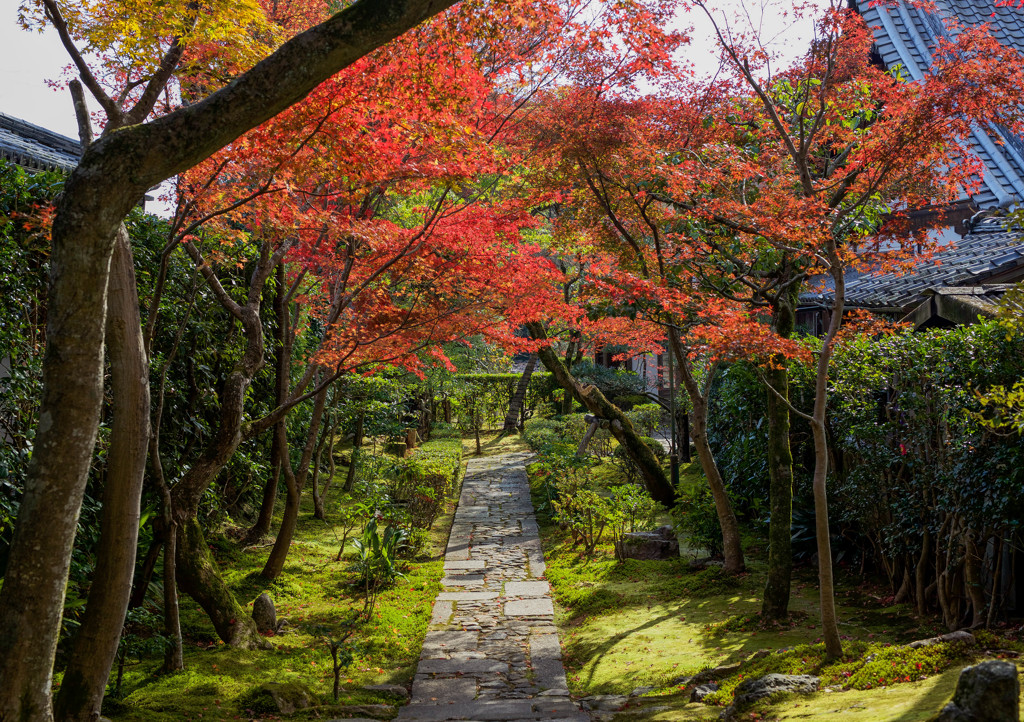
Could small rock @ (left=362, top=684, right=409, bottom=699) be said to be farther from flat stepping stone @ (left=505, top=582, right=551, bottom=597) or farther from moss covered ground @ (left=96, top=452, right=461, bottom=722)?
flat stepping stone @ (left=505, top=582, right=551, bottom=597)

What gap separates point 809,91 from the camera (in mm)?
7109

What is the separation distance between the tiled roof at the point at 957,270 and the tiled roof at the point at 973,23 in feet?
2.03

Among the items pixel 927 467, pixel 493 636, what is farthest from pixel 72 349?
pixel 927 467

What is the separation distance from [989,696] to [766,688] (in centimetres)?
163

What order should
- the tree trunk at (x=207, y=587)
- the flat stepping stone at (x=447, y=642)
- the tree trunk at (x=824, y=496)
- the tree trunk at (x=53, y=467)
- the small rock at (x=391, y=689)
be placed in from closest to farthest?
the tree trunk at (x=53, y=467)
the tree trunk at (x=824, y=496)
the small rock at (x=391, y=689)
the tree trunk at (x=207, y=587)
the flat stepping stone at (x=447, y=642)

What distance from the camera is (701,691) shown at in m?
4.96

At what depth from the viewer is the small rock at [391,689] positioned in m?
5.72

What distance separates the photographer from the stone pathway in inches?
214

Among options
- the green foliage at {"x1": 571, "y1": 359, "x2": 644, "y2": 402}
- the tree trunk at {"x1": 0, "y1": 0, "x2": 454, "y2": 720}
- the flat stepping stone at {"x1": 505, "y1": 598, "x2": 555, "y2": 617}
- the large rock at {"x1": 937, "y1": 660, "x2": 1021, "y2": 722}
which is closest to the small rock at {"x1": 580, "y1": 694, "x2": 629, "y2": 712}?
the flat stepping stone at {"x1": 505, "y1": 598, "x2": 555, "y2": 617}

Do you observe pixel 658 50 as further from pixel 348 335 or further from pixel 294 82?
pixel 294 82

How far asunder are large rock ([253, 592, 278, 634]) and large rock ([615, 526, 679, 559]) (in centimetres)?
454

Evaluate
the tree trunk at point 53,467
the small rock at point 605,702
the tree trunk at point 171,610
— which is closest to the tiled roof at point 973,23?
the small rock at point 605,702

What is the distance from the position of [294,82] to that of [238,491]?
25.3ft

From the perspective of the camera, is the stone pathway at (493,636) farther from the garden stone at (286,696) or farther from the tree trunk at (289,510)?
the tree trunk at (289,510)
